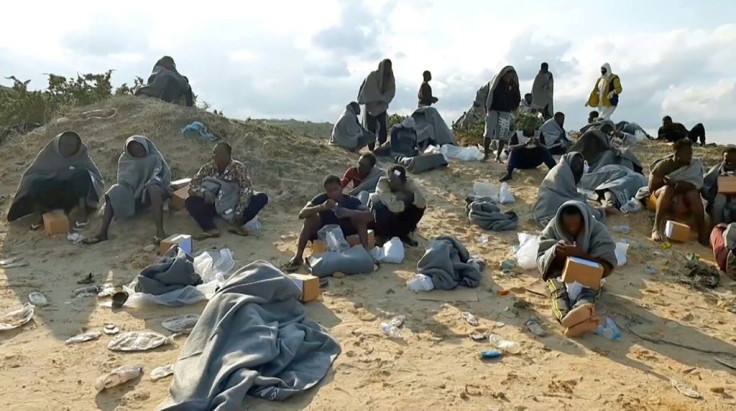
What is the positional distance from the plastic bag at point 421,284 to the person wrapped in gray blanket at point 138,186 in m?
3.15

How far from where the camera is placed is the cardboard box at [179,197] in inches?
280

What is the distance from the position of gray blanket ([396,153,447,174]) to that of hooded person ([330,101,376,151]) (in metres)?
1.54

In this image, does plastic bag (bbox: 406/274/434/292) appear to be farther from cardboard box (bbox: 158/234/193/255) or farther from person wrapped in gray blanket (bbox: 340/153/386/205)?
cardboard box (bbox: 158/234/193/255)

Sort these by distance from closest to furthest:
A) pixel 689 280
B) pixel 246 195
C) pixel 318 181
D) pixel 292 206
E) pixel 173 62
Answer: pixel 689 280
pixel 246 195
pixel 292 206
pixel 318 181
pixel 173 62

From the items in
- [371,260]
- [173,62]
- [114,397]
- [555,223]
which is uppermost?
[173,62]

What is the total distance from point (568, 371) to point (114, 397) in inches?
104

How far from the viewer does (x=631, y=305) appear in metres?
4.76

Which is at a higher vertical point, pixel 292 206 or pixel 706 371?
pixel 292 206

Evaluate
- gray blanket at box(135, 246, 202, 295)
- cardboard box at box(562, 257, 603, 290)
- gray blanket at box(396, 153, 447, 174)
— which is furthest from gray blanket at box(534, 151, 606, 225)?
gray blanket at box(135, 246, 202, 295)

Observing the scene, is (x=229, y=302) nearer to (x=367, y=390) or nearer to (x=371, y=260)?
(x=367, y=390)

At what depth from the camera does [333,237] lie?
18.8 feet

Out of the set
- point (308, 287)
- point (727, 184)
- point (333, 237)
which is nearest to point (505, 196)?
point (727, 184)

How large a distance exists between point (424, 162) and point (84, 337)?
22.2 ft

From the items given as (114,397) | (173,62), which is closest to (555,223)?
(114,397)
